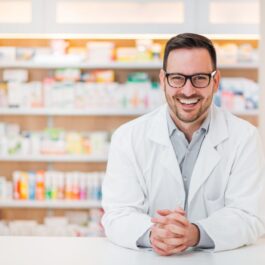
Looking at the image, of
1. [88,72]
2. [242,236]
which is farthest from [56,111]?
[242,236]

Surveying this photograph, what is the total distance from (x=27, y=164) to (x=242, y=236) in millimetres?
3472

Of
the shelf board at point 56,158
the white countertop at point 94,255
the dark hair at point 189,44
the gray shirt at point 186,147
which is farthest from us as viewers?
the shelf board at point 56,158

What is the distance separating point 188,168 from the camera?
227 cm

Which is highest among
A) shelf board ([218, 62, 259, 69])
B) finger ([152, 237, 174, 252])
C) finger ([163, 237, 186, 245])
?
shelf board ([218, 62, 259, 69])

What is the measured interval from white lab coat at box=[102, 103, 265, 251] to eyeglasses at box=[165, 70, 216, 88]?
0.68ft

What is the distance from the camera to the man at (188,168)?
79.0 inches

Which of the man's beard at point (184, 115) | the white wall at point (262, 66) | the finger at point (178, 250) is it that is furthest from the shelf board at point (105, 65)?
the finger at point (178, 250)

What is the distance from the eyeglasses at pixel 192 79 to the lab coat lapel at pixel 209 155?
0.21 metres

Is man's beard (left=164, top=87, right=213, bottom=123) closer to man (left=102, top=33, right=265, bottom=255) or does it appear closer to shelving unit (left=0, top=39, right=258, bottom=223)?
man (left=102, top=33, right=265, bottom=255)

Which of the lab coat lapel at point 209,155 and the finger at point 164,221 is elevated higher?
the lab coat lapel at point 209,155

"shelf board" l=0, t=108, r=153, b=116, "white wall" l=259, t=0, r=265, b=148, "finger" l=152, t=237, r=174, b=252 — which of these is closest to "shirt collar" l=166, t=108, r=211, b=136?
"finger" l=152, t=237, r=174, b=252

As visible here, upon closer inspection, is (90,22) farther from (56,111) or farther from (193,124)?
(193,124)

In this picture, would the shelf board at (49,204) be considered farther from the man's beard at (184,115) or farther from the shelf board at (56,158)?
the man's beard at (184,115)

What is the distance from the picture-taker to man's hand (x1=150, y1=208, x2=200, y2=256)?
A: 1892 millimetres
